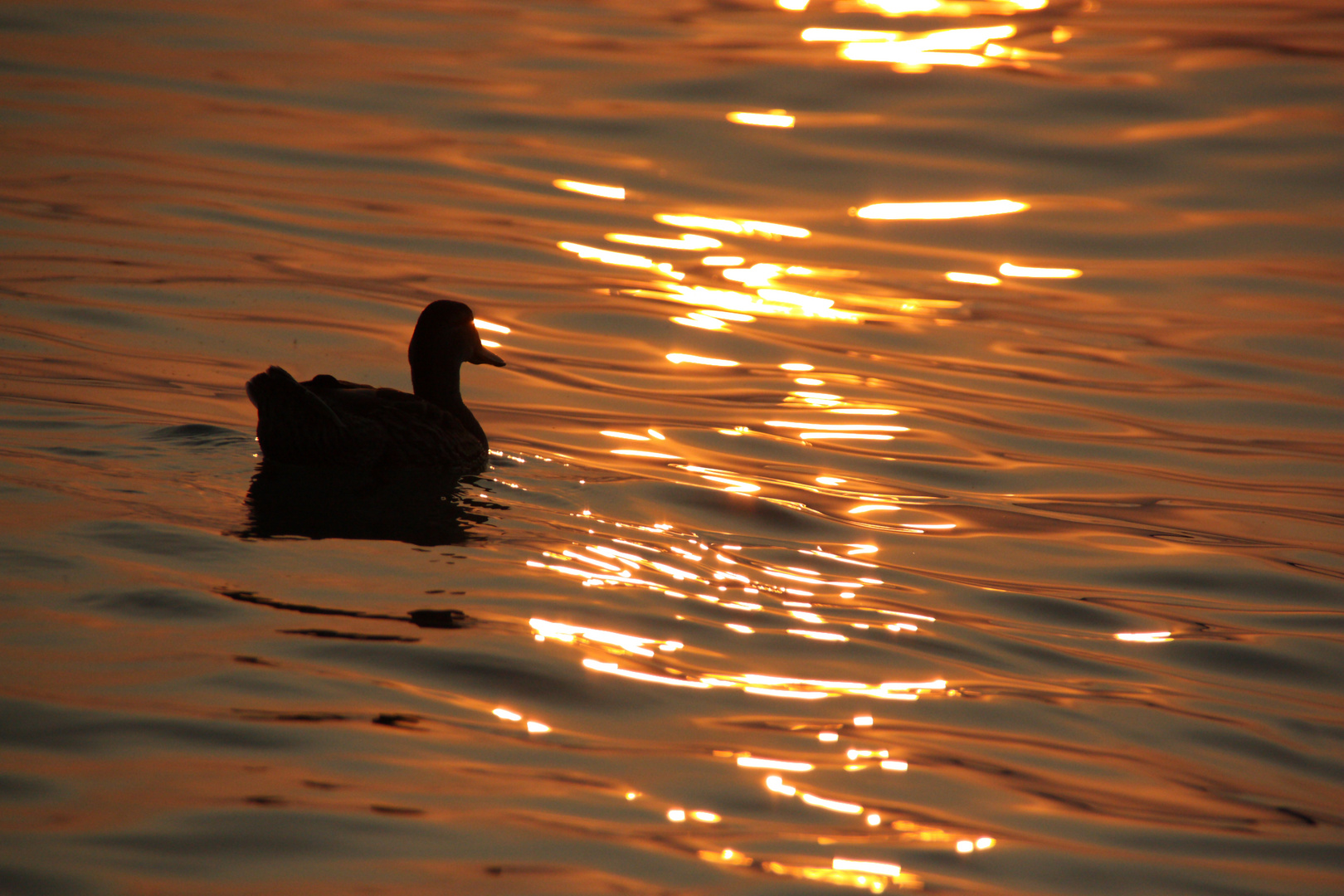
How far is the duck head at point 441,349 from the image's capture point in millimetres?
9250

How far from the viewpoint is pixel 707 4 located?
24.8m

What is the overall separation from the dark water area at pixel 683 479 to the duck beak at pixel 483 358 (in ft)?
2.17

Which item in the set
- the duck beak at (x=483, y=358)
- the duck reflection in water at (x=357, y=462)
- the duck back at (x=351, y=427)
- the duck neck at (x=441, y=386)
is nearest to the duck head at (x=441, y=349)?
the duck neck at (x=441, y=386)

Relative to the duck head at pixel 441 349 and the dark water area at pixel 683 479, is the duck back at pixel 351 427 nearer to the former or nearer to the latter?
the dark water area at pixel 683 479

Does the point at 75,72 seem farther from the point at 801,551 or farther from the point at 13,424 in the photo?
the point at 801,551

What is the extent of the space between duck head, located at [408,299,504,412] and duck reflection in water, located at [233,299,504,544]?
0.29m

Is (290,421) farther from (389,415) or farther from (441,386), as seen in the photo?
(441,386)

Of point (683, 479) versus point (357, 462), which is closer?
point (357, 462)

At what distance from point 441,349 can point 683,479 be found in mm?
1783

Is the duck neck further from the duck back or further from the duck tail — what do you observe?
the duck tail

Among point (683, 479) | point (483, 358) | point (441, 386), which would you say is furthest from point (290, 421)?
point (683, 479)

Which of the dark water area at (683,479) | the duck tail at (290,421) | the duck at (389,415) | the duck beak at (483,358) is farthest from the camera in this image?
the duck beak at (483,358)

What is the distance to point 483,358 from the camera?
9508 millimetres

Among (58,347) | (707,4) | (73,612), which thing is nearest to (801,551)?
(73,612)
